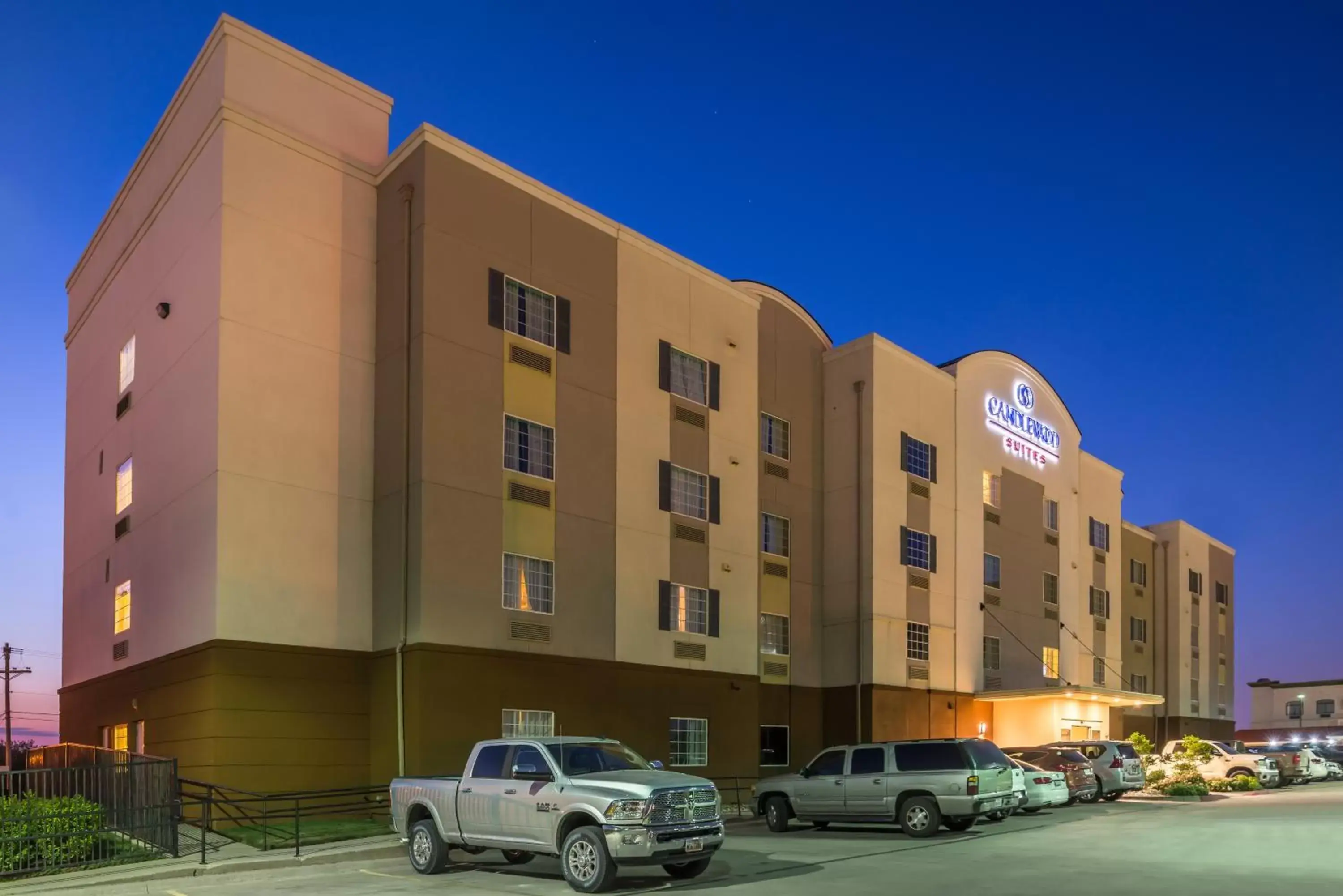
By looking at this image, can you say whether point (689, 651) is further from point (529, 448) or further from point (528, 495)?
point (529, 448)

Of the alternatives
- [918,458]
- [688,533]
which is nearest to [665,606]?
[688,533]

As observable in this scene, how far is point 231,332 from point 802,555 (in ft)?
65.3

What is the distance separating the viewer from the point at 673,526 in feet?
107

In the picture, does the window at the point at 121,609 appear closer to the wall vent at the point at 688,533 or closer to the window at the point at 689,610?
the window at the point at 689,610

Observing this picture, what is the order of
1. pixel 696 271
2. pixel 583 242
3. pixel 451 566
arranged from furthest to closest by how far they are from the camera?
1. pixel 696 271
2. pixel 583 242
3. pixel 451 566

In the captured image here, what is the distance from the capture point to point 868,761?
945 inches

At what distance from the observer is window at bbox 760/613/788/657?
37.2m

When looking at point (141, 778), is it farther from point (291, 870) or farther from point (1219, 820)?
point (1219, 820)

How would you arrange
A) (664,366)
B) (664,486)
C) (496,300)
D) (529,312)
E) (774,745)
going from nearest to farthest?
(496,300), (529,312), (664,486), (664,366), (774,745)

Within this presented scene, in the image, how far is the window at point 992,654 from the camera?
4372 cm

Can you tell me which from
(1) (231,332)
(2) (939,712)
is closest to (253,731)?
(1) (231,332)

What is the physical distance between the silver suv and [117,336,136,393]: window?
20.2 metres

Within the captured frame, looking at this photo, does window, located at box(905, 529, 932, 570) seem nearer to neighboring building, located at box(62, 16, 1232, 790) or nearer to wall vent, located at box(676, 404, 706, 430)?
neighboring building, located at box(62, 16, 1232, 790)

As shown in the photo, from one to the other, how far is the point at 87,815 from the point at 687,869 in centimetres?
935
